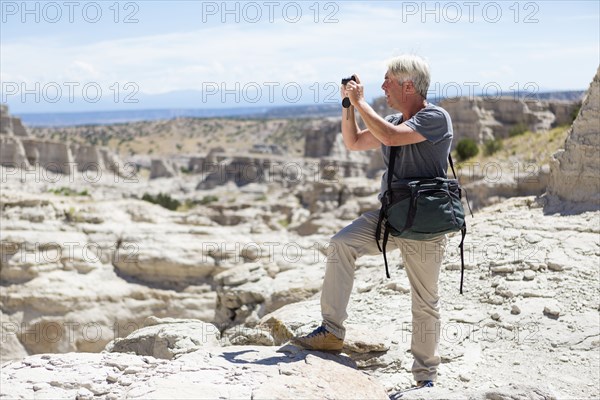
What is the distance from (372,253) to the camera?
4734 mm

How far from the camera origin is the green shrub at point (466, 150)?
35.2m

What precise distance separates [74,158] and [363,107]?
58246mm

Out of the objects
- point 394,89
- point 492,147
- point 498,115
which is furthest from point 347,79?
point 498,115

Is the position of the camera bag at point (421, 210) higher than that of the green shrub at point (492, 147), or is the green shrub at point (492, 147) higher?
the green shrub at point (492, 147)

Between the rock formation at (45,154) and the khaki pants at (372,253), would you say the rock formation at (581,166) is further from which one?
the rock formation at (45,154)

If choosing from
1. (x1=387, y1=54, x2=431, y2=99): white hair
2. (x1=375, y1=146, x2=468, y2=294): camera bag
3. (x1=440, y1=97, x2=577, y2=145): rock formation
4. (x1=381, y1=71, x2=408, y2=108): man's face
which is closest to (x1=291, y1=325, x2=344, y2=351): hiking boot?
(x1=375, y1=146, x2=468, y2=294): camera bag

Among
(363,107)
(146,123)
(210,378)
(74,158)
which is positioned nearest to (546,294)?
(363,107)

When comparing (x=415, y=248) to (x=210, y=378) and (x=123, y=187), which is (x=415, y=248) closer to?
(x=210, y=378)

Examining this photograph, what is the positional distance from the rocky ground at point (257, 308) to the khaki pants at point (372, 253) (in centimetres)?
40

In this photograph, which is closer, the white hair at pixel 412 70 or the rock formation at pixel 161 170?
the white hair at pixel 412 70

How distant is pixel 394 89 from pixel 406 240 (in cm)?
106

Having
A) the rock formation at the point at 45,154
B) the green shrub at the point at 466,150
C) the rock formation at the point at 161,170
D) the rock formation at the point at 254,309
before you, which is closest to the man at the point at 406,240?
the rock formation at the point at 254,309

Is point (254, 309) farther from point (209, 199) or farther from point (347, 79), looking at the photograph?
point (209, 199)

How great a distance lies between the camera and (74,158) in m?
58.8
